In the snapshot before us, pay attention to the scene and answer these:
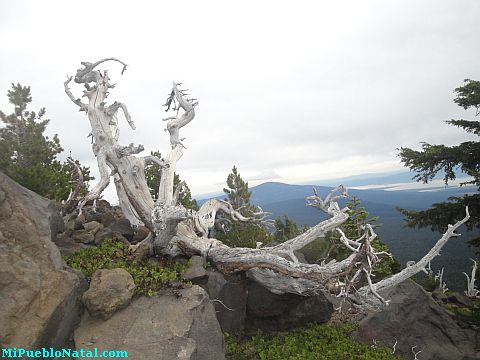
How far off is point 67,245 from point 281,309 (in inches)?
317

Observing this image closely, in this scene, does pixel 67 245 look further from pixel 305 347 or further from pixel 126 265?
pixel 305 347

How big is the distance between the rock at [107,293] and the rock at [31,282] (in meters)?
0.35

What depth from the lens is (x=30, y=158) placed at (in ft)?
44.1

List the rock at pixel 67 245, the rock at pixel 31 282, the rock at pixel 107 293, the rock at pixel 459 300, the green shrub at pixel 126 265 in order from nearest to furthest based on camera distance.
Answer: the rock at pixel 31 282, the rock at pixel 107 293, the green shrub at pixel 126 265, the rock at pixel 67 245, the rock at pixel 459 300

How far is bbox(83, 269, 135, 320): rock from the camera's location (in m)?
6.84

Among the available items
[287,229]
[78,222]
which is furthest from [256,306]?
[287,229]

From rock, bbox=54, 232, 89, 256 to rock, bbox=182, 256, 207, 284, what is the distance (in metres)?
3.90

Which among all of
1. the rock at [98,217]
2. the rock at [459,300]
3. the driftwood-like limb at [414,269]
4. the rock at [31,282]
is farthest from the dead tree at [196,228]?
the rock at [459,300]

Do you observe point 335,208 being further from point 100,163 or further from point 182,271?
point 100,163

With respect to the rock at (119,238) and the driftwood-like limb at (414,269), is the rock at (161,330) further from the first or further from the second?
the driftwood-like limb at (414,269)

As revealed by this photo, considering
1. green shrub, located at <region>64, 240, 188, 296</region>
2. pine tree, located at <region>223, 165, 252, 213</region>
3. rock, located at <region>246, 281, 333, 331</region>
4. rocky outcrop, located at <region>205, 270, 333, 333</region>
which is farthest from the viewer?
pine tree, located at <region>223, 165, 252, 213</region>

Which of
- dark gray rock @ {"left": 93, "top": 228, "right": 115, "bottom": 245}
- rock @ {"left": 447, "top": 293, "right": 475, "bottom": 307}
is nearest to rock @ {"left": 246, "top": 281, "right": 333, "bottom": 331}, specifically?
dark gray rock @ {"left": 93, "top": 228, "right": 115, "bottom": 245}

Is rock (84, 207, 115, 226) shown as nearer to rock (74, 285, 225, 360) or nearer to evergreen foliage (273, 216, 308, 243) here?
rock (74, 285, 225, 360)

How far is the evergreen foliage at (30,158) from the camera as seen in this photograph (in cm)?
1077
